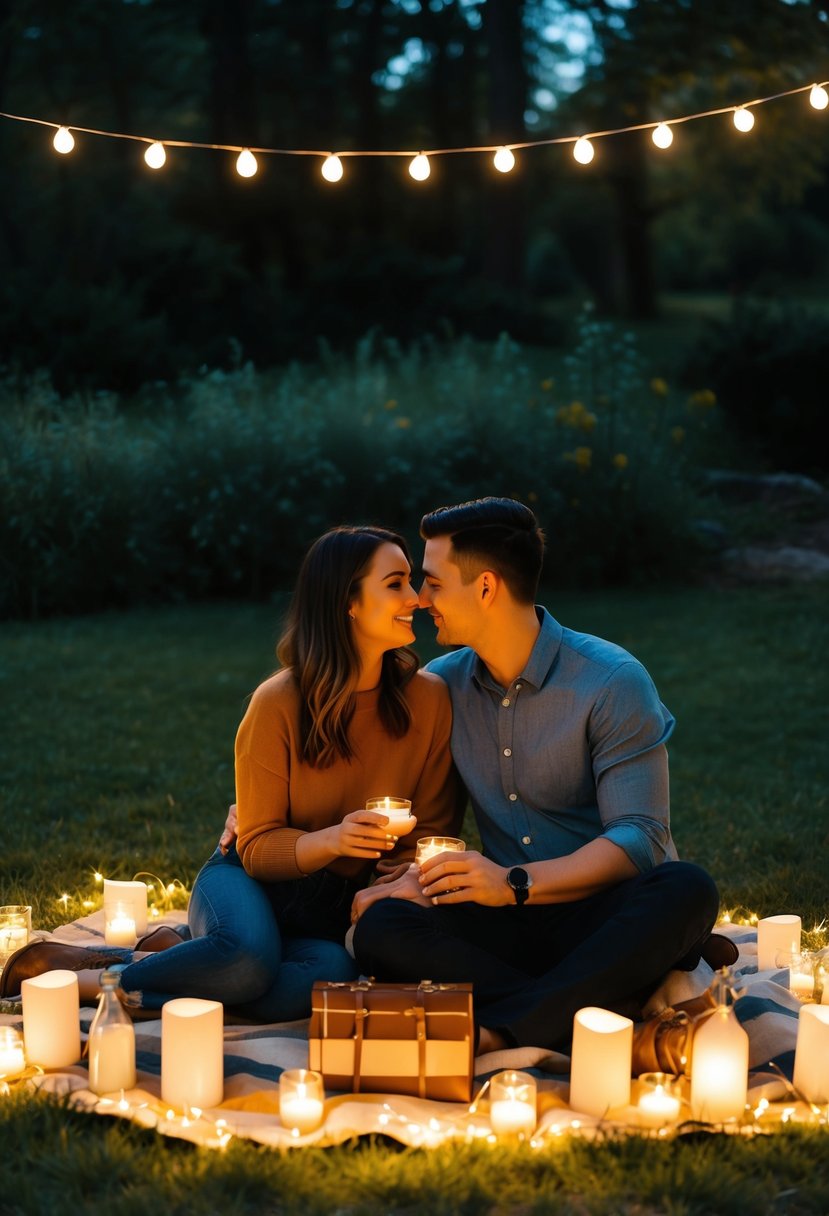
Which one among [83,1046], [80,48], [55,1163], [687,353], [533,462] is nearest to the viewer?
[55,1163]

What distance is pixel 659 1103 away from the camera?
3.05m

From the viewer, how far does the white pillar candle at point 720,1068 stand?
3.04 m

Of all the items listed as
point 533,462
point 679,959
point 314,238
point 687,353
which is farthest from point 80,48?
point 679,959

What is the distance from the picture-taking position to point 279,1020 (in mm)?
3717

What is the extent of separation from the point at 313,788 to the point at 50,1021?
96 centimetres

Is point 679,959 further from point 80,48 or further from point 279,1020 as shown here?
point 80,48

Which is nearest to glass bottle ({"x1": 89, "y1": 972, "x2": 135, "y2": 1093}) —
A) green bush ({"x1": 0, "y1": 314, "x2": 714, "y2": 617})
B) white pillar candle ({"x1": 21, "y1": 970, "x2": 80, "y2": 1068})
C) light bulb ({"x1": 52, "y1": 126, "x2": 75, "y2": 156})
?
white pillar candle ({"x1": 21, "y1": 970, "x2": 80, "y2": 1068})

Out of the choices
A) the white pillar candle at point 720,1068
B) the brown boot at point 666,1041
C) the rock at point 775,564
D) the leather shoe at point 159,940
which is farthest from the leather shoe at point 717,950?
the rock at point 775,564

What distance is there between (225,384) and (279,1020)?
319 inches

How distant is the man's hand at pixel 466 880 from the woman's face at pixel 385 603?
25.3 inches

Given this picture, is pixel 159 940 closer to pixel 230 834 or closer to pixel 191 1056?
pixel 230 834

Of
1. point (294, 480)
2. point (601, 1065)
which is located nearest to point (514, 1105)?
point (601, 1065)

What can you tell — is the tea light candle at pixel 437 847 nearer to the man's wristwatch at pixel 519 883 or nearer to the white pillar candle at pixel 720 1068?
the man's wristwatch at pixel 519 883

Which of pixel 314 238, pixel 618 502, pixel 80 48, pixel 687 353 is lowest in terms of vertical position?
pixel 618 502
